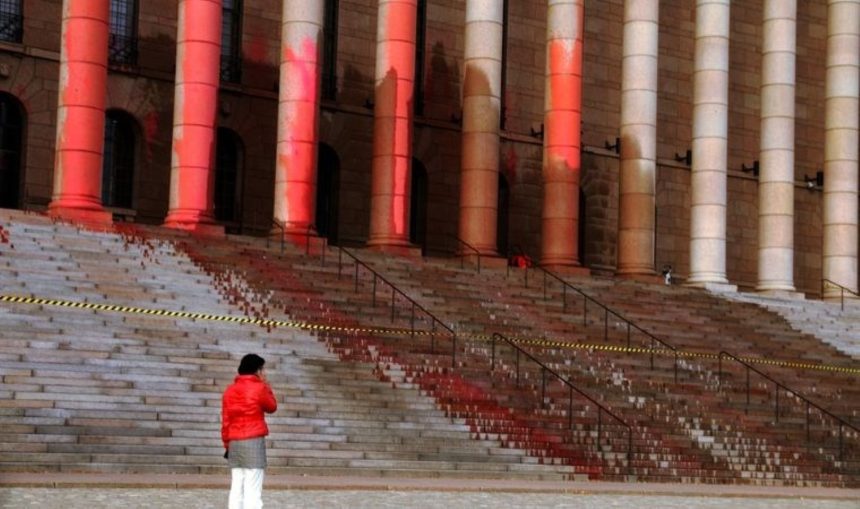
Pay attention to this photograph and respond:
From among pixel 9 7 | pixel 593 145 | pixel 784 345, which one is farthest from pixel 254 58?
pixel 784 345

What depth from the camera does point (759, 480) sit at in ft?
93.7

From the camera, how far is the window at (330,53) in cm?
4975

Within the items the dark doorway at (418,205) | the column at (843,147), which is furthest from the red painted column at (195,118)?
the column at (843,147)

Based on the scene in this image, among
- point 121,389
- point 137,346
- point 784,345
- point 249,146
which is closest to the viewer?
point 121,389

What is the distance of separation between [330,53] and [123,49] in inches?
283

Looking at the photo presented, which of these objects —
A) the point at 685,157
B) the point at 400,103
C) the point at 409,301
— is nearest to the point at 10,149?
the point at 400,103

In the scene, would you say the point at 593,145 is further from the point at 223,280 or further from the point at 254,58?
the point at 223,280

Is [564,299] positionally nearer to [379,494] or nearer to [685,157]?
[379,494]

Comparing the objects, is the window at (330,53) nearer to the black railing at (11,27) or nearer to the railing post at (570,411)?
the black railing at (11,27)

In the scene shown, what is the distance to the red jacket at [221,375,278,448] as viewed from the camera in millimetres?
15477

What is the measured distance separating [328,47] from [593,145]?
1099 centimetres

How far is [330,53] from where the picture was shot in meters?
50.2

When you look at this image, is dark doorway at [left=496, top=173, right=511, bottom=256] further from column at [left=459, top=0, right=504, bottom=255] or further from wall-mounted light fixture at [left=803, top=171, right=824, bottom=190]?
wall-mounted light fixture at [left=803, top=171, right=824, bottom=190]

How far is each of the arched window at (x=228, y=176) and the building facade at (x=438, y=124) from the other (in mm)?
70
